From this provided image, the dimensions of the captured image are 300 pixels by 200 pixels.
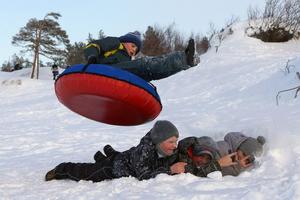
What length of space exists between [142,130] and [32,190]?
3.69 m

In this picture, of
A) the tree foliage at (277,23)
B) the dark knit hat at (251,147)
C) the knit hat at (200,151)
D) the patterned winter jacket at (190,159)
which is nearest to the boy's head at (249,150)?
the dark knit hat at (251,147)

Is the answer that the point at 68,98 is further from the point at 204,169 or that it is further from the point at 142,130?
the point at 142,130

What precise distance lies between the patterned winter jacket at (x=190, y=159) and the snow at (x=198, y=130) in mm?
221

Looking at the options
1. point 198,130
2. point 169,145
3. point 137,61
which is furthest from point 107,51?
point 198,130

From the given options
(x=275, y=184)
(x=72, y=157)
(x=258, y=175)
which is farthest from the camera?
(x=72, y=157)

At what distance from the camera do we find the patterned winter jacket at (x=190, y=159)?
3.83 m

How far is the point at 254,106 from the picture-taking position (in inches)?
298

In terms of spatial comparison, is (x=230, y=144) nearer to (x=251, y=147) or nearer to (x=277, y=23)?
(x=251, y=147)

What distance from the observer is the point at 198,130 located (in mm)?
6836

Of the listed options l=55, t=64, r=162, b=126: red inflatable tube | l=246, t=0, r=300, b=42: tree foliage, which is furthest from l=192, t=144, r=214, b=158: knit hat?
l=246, t=0, r=300, b=42: tree foliage

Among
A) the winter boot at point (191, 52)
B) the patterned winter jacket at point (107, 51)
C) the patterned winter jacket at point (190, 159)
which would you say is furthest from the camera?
the patterned winter jacket at point (107, 51)

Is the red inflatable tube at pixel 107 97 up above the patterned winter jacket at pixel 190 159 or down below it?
above

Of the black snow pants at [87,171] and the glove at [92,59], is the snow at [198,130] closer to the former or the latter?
the black snow pants at [87,171]

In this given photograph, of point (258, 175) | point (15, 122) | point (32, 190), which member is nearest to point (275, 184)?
point (258, 175)
